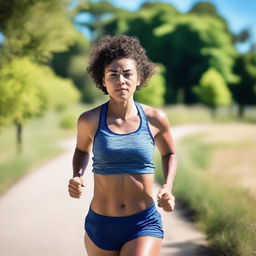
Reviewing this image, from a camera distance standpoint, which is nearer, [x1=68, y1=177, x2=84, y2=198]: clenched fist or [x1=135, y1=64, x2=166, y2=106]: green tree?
[x1=68, y1=177, x2=84, y2=198]: clenched fist

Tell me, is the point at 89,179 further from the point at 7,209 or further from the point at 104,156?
the point at 104,156

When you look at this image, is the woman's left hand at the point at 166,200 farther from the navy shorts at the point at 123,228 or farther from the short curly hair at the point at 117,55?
the short curly hair at the point at 117,55

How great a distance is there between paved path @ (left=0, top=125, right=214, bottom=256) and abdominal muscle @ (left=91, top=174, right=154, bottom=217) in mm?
2261

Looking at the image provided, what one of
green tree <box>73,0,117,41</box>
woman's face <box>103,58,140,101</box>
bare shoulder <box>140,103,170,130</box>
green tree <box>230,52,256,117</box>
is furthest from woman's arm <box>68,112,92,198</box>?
green tree <box>73,0,117,41</box>

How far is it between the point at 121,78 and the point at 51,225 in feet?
12.5

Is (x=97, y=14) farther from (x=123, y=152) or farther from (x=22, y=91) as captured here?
(x=123, y=152)

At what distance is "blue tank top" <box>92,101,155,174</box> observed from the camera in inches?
101

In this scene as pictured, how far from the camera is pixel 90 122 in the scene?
272cm

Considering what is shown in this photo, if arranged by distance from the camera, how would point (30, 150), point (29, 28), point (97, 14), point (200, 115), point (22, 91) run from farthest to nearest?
point (97, 14)
point (200, 115)
point (30, 150)
point (29, 28)
point (22, 91)

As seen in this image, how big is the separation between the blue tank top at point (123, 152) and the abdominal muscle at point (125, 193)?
4cm

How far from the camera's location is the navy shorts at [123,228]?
2.57 meters

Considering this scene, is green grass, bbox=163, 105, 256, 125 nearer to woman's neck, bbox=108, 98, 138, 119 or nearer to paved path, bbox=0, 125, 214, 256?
paved path, bbox=0, 125, 214, 256

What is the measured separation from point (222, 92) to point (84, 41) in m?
17.7

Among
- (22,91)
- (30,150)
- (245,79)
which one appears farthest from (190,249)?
(245,79)
